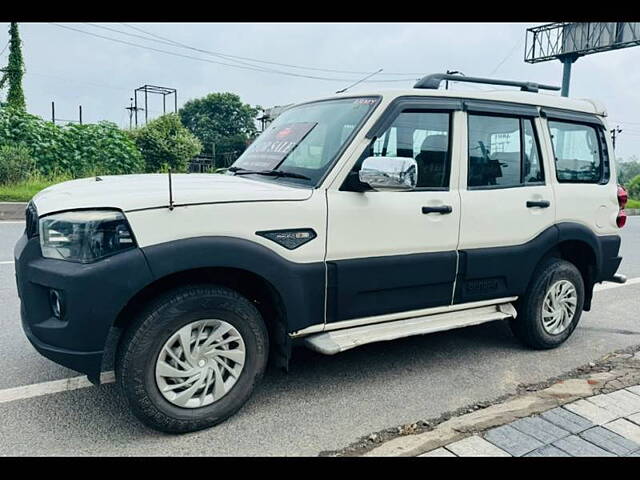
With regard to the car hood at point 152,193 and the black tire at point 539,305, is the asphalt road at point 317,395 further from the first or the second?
the car hood at point 152,193

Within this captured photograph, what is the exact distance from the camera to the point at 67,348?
276cm

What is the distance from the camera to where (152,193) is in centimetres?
289

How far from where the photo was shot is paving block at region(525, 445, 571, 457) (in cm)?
271

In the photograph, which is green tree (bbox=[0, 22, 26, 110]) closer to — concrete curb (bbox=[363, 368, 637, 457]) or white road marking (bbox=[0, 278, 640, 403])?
white road marking (bbox=[0, 278, 640, 403])

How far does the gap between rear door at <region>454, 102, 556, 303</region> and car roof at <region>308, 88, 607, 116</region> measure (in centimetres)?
7

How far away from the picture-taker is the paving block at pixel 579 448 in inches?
108

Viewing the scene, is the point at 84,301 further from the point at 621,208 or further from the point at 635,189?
the point at 635,189

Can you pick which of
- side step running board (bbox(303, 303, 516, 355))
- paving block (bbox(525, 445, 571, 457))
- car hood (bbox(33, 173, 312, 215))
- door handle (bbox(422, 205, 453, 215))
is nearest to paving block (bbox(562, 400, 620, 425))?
paving block (bbox(525, 445, 571, 457))

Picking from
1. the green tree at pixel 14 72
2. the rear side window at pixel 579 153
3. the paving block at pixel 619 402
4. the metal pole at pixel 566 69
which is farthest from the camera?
the metal pole at pixel 566 69

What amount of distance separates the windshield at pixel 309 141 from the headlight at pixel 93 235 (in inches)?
46.7

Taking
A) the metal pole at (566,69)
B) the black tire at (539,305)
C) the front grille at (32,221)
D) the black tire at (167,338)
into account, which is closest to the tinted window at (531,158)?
the black tire at (539,305)

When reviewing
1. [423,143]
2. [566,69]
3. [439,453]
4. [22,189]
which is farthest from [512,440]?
[566,69]
